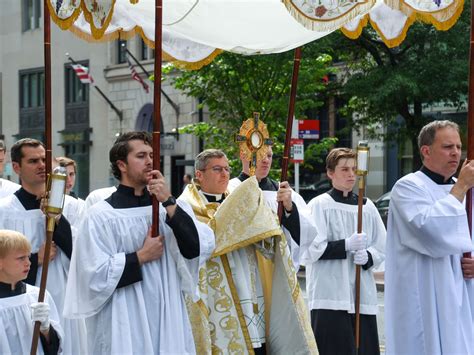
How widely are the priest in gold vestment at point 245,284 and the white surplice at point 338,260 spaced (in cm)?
156

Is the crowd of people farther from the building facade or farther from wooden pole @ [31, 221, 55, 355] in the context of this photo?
the building facade

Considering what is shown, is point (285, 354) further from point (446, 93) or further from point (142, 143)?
point (446, 93)

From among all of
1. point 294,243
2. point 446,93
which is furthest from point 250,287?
point 446,93

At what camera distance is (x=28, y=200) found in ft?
21.7

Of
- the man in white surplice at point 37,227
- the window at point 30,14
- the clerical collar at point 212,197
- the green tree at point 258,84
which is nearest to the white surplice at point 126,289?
the man in white surplice at point 37,227

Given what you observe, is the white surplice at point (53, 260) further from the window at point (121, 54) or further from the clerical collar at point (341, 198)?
the window at point (121, 54)

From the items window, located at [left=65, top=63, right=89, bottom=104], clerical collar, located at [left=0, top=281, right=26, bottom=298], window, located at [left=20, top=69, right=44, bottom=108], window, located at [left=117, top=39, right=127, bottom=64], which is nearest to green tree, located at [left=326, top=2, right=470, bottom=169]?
clerical collar, located at [left=0, top=281, right=26, bottom=298]

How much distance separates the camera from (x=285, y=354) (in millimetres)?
6637

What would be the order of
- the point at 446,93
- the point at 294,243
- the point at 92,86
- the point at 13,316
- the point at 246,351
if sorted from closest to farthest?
the point at 13,316
the point at 246,351
the point at 294,243
the point at 446,93
the point at 92,86

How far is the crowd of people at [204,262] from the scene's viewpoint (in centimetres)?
534

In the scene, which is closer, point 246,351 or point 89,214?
point 89,214

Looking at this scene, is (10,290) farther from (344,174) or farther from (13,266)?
(344,174)

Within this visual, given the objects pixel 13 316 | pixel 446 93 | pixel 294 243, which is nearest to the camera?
pixel 13 316

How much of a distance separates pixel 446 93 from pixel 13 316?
16105 millimetres
